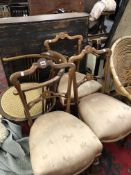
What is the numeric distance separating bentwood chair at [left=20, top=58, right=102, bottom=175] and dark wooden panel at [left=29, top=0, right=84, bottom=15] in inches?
50.1

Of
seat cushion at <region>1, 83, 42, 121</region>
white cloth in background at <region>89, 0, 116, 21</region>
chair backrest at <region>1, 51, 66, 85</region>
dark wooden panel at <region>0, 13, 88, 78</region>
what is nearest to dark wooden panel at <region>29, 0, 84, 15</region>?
white cloth in background at <region>89, 0, 116, 21</region>

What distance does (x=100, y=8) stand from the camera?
2.31m

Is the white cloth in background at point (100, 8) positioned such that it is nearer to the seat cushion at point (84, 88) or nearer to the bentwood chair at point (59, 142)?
the seat cushion at point (84, 88)

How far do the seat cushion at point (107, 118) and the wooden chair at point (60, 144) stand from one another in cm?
9

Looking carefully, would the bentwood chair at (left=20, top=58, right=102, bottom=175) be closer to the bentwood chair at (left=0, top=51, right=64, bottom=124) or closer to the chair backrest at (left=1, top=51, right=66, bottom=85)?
the bentwood chair at (left=0, top=51, right=64, bottom=124)

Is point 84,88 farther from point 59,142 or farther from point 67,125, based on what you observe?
point 59,142

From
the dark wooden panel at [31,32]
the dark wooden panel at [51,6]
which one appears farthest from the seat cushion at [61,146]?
the dark wooden panel at [51,6]

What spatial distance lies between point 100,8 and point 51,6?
64 centimetres

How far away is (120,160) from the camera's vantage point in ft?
4.77

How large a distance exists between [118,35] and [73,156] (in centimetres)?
131

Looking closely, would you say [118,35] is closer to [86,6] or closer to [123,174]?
[86,6]

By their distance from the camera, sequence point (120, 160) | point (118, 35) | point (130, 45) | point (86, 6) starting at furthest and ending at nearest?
point (86, 6), point (118, 35), point (130, 45), point (120, 160)

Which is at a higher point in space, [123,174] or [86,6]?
[86,6]

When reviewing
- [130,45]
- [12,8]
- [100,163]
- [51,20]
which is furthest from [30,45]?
[12,8]
